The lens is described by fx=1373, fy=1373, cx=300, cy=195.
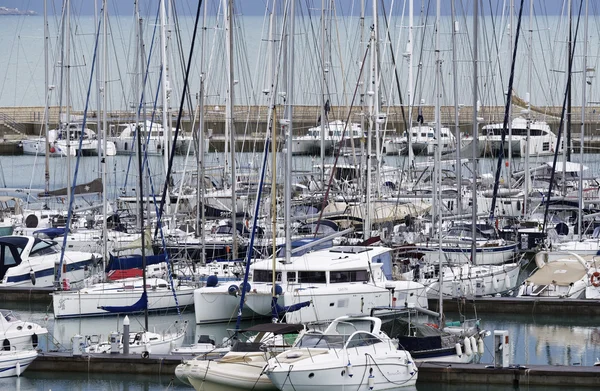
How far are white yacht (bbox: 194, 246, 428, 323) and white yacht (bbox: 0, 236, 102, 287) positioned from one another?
5710mm

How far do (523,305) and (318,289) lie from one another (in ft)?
17.9

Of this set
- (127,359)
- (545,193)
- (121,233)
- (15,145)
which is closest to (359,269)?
(127,359)

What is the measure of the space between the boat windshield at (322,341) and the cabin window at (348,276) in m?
6.18

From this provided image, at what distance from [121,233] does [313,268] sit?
11252 millimetres

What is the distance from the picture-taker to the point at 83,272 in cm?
3541

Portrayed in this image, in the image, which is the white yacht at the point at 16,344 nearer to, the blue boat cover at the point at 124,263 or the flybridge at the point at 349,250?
the blue boat cover at the point at 124,263

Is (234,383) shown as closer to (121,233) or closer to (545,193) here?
(121,233)

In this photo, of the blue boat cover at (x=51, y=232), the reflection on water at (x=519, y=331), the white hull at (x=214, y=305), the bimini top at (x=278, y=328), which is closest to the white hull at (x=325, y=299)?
the white hull at (x=214, y=305)

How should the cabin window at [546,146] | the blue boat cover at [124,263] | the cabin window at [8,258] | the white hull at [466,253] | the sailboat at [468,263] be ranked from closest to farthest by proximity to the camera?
the sailboat at [468,263] → the blue boat cover at [124,263] → the white hull at [466,253] → the cabin window at [8,258] → the cabin window at [546,146]

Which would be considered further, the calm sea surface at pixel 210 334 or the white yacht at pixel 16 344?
the calm sea surface at pixel 210 334

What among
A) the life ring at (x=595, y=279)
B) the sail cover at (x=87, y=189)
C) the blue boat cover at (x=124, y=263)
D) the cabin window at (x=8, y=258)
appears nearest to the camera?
the life ring at (x=595, y=279)

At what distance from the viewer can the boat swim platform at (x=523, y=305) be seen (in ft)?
103

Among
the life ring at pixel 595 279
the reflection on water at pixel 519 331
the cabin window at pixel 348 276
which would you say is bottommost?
the reflection on water at pixel 519 331

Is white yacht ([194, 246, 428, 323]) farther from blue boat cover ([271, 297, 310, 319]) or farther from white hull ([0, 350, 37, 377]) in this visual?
white hull ([0, 350, 37, 377])
